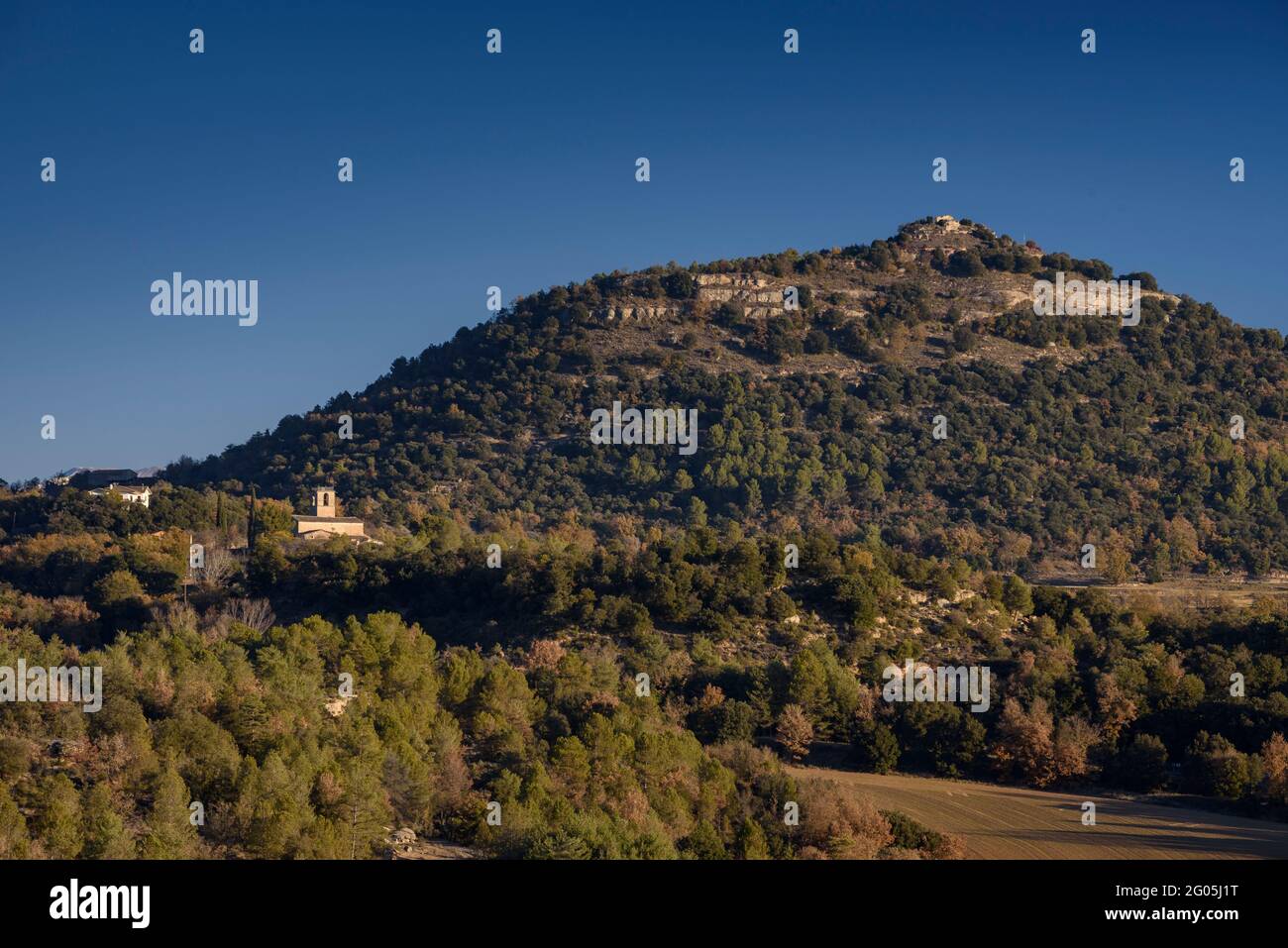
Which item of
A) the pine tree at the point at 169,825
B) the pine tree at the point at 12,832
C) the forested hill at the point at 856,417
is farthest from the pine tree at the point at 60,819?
the forested hill at the point at 856,417

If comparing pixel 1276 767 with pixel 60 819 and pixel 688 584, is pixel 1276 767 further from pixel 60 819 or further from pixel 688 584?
pixel 60 819

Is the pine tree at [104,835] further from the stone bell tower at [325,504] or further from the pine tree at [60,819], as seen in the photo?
the stone bell tower at [325,504]

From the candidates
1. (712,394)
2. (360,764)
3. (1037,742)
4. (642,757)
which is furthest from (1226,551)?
(360,764)

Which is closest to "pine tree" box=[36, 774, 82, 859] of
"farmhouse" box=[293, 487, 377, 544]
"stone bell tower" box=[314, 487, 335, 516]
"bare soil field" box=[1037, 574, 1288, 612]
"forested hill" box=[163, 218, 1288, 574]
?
"farmhouse" box=[293, 487, 377, 544]

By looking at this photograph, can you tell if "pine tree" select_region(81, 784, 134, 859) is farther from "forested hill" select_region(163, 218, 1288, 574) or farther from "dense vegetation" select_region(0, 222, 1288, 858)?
"forested hill" select_region(163, 218, 1288, 574)

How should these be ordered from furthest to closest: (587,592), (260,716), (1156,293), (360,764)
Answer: (1156,293) < (587,592) < (260,716) < (360,764)

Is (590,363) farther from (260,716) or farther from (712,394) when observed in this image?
(260,716)
